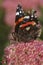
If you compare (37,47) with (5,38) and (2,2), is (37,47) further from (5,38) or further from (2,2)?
(2,2)

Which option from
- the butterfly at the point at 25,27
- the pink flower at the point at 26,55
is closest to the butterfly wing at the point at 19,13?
the butterfly at the point at 25,27

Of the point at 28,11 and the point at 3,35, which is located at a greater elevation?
the point at 28,11

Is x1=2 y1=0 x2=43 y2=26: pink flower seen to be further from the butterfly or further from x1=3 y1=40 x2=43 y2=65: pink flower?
x1=3 y1=40 x2=43 y2=65: pink flower

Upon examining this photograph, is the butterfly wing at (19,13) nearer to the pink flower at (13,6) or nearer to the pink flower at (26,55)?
the pink flower at (13,6)

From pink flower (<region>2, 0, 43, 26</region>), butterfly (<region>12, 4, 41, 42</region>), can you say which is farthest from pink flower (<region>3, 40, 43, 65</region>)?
pink flower (<region>2, 0, 43, 26</region>)

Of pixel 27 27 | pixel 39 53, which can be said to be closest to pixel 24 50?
pixel 39 53

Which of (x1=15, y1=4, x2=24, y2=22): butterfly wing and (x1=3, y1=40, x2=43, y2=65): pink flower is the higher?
(x1=15, y1=4, x2=24, y2=22): butterfly wing

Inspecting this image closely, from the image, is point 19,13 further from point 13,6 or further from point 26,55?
point 26,55
